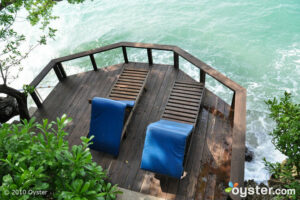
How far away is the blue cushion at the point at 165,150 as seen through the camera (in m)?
3.55

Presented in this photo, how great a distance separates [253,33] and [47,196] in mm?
11158

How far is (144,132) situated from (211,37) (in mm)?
7904

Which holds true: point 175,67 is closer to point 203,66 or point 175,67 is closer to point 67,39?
point 203,66

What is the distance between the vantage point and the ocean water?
8.43 metres

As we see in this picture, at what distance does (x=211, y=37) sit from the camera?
430 inches

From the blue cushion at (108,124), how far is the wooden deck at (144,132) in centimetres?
26

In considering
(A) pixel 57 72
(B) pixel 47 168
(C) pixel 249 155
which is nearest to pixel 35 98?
(A) pixel 57 72

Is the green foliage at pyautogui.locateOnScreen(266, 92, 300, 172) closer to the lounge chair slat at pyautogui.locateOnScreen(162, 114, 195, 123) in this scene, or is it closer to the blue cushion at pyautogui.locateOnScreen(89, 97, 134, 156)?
the lounge chair slat at pyautogui.locateOnScreen(162, 114, 195, 123)

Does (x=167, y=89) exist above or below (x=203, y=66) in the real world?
below

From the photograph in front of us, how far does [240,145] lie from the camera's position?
3.28m

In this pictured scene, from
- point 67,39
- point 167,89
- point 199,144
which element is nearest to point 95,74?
point 167,89

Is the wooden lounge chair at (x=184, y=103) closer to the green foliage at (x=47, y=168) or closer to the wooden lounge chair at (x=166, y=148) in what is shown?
the wooden lounge chair at (x=166, y=148)

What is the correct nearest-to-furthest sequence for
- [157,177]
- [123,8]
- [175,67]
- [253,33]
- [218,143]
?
1. [157,177]
2. [218,143]
3. [175,67]
4. [253,33]
5. [123,8]

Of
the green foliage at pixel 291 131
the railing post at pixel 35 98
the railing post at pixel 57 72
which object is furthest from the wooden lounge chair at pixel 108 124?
the green foliage at pixel 291 131
